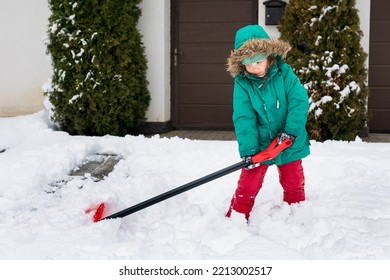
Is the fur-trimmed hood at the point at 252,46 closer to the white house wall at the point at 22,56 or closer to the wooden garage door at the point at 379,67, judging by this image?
the wooden garage door at the point at 379,67

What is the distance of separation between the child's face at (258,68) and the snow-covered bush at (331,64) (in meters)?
3.51

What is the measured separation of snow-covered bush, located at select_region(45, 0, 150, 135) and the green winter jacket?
4.12 m

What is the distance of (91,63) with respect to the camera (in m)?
7.55

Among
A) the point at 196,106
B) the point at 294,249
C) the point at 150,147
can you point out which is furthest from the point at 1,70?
the point at 294,249

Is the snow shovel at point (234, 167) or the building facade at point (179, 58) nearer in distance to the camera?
the snow shovel at point (234, 167)

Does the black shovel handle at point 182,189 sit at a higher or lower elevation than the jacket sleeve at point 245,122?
lower

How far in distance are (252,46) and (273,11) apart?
4519 mm

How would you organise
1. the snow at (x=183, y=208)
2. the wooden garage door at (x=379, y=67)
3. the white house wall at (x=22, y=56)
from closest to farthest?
the snow at (x=183, y=208) → the wooden garage door at (x=379, y=67) → the white house wall at (x=22, y=56)

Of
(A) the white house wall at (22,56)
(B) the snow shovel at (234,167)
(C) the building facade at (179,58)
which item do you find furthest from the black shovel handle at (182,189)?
(A) the white house wall at (22,56)

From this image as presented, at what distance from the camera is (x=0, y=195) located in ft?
14.6

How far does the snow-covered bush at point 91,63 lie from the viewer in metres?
7.50

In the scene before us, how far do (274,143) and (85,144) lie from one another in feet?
10.1

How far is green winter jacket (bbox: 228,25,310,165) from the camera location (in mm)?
3553

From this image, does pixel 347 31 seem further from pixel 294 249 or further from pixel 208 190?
pixel 294 249
